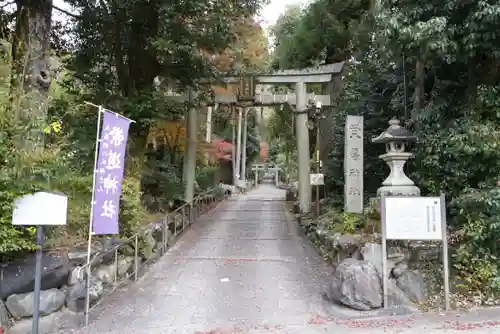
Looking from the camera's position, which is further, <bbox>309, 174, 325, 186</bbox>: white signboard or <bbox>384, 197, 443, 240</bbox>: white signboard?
<bbox>309, 174, 325, 186</bbox>: white signboard

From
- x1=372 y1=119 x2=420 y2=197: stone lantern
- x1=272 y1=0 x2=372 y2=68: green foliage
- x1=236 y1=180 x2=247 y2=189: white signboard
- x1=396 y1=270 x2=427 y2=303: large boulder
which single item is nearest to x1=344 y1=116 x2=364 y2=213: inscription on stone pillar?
x1=372 y1=119 x2=420 y2=197: stone lantern

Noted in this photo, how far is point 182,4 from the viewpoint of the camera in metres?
8.05

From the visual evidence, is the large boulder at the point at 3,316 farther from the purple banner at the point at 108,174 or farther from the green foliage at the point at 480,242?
the green foliage at the point at 480,242

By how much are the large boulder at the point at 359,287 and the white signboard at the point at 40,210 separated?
3.78 m

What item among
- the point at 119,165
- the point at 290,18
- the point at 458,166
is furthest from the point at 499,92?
the point at 290,18

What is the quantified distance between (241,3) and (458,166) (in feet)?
21.3

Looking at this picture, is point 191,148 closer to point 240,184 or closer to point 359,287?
point 359,287

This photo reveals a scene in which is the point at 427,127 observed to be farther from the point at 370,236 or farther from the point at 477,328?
the point at 477,328

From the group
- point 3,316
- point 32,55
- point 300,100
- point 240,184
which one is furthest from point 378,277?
point 240,184

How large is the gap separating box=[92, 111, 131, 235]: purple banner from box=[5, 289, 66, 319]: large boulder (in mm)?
1061

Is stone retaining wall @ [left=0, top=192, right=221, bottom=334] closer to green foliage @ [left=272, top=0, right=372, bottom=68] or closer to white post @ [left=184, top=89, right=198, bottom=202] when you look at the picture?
white post @ [left=184, top=89, right=198, bottom=202]

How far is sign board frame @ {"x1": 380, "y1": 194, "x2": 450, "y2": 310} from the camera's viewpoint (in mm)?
5430

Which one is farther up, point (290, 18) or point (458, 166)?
point (290, 18)

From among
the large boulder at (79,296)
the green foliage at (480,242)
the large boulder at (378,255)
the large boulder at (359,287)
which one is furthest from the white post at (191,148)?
the green foliage at (480,242)
